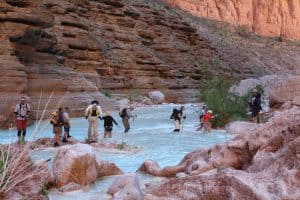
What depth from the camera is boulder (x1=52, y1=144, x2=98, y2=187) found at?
6668 millimetres

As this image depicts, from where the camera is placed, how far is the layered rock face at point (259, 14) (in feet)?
222

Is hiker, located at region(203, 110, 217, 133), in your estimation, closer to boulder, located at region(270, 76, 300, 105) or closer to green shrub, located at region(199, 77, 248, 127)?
green shrub, located at region(199, 77, 248, 127)

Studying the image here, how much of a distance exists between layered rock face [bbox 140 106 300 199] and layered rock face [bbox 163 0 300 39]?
2370 inches

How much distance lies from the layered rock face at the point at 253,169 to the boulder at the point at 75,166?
136 centimetres

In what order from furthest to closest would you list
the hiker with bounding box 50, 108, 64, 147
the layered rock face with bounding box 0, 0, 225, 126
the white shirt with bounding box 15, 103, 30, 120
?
the layered rock face with bounding box 0, 0, 225, 126, the white shirt with bounding box 15, 103, 30, 120, the hiker with bounding box 50, 108, 64, 147

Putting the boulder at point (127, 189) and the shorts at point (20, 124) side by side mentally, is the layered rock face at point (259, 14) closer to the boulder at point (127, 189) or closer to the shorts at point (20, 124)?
the shorts at point (20, 124)

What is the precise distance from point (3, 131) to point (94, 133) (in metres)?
4.47

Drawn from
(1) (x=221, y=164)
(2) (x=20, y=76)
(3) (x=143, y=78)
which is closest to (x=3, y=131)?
(2) (x=20, y=76)

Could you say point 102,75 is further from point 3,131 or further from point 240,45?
point 240,45

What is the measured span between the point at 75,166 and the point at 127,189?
1604mm

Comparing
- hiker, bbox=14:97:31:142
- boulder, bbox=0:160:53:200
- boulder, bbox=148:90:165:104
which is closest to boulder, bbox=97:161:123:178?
boulder, bbox=0:160:53:200

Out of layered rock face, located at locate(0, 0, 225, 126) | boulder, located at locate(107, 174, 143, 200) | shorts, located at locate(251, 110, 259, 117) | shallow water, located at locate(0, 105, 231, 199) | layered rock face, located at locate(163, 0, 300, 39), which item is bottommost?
shallow water, located at locate(0, 105, 231, 199)

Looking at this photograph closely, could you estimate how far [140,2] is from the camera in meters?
42.0

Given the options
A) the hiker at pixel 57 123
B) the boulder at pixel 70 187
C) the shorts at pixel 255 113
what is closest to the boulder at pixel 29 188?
the boulder at pixel 70 187
